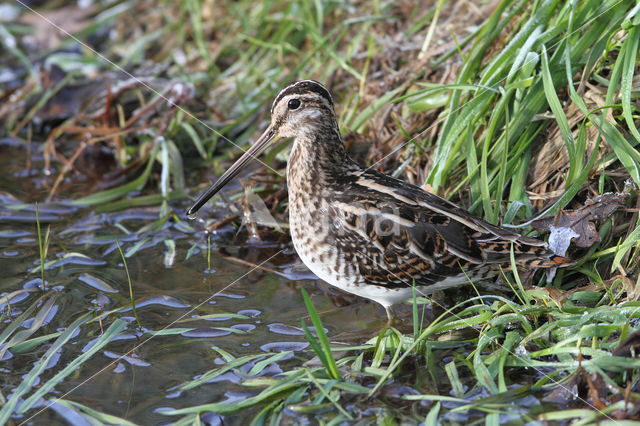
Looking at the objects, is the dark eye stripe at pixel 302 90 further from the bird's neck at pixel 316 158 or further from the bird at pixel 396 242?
the bird at pixel 396 242

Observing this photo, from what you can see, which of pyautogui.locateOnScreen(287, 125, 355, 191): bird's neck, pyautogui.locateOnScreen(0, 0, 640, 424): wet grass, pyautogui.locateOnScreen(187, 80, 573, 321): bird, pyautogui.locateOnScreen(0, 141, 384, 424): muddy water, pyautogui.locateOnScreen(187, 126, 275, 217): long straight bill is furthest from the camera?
pyautogui.locateOnScreen(187, 126, 275, 217): long straight bill

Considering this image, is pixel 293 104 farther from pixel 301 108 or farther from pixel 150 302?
pixel 150 302

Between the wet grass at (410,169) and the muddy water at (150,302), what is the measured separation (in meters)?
0.04

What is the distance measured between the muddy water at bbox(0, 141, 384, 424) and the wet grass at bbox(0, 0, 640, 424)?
0.04 m

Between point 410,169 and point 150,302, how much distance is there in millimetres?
Result: 1907

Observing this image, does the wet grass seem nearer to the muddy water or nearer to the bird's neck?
the muddy water

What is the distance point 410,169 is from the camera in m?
4.86

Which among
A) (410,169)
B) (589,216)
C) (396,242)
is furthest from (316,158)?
(589,216)

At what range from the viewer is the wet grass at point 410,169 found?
10.6ft

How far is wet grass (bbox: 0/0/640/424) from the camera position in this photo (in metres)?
3.22

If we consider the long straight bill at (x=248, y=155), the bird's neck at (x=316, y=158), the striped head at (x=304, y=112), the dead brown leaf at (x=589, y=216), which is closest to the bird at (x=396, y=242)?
the bird's neck at (x=316, y=158)

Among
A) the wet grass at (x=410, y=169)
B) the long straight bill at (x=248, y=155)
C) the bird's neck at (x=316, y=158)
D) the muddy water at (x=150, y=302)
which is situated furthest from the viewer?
the long straight bill at (x=248, y=155)

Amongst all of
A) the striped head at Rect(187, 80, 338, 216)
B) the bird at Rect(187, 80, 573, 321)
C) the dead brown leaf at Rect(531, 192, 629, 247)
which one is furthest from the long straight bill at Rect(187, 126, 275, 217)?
the dead brown leaf at Rect(531, 192, 629, 247)

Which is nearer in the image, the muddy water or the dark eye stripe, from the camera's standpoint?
the muddy water
